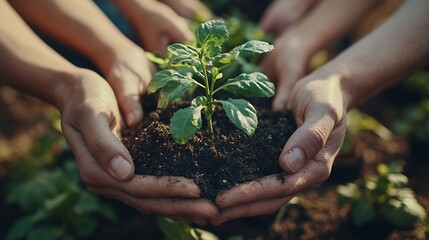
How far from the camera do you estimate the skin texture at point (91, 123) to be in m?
1.75

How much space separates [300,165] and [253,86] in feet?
1.15

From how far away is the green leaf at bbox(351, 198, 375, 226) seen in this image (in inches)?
93.0

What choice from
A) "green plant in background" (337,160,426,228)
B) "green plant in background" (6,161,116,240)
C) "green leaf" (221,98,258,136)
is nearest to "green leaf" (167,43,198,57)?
"green leaf" (221,98,258,136)

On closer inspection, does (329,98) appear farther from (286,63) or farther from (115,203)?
(115,203)

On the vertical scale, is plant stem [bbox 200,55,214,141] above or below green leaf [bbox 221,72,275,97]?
below

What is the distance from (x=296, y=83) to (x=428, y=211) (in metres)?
1.09

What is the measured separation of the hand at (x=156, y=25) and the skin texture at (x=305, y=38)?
52 centimetres

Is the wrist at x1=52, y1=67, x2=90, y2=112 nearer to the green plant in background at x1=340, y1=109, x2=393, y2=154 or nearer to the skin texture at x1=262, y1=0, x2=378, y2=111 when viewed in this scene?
the skin texture at x1=262, y1=0, x2=378, y2=111

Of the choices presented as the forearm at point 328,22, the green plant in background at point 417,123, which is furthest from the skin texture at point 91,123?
the green plant in background at point 417,123

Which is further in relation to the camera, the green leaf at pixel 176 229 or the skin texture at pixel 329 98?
the green leaf at pixel 176 229

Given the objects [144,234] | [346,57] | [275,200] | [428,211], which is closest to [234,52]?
[275,200]

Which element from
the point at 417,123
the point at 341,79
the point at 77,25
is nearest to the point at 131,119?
the point at 77,25

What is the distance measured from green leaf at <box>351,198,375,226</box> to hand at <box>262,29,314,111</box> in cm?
64

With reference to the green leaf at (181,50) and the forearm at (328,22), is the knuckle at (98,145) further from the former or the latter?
the forearm at (328,22)
